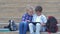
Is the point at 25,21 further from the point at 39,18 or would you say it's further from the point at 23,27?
the point at 39,18

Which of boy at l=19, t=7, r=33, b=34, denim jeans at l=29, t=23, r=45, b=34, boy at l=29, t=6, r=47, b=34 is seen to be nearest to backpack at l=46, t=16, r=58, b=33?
boy at l=29, t=6, r=47, b=34

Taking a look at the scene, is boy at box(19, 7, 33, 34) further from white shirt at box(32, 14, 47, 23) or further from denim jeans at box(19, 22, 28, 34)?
white shirt at box(32, 14, 47, 23)

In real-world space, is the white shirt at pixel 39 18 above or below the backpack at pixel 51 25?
above

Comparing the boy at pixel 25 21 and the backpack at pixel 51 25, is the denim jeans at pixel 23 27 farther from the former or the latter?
the backpack at pixel 51 25

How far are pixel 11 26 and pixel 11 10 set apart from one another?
1.56m

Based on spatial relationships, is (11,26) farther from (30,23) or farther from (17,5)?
(17,5)

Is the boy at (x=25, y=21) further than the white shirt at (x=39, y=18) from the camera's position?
No

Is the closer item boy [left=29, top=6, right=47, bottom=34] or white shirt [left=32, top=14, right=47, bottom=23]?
boy [left=29, top=6, right=47, bottom=34]

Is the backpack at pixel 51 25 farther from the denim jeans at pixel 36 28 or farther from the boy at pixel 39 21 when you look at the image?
the denim jeans at pixel 36 28

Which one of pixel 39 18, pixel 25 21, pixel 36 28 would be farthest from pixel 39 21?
pixel 25 21

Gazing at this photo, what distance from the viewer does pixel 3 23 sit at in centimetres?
852

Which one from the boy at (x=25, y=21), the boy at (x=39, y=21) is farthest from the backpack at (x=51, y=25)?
the boy at (x=25, y=21)

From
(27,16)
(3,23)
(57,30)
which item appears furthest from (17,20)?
(57,30)

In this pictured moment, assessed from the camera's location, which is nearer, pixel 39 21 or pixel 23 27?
pixel 23 27
